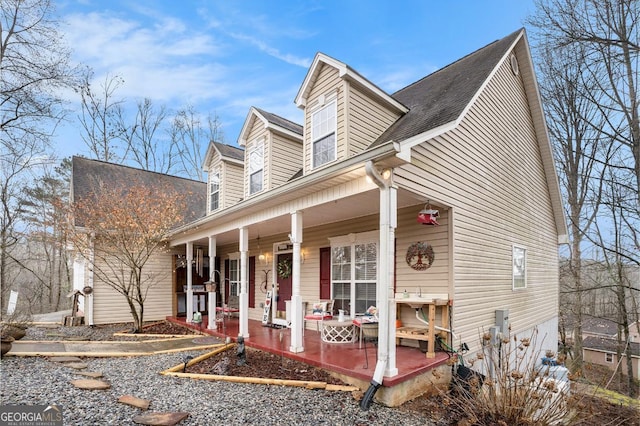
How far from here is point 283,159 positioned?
8.71m

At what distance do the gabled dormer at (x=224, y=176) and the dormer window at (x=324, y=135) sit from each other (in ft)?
12.6

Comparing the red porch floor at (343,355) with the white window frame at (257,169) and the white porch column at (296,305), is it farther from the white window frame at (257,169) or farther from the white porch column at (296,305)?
the white window frame at (257,169)

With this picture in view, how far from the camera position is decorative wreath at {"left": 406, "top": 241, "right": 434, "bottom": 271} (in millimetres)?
6197

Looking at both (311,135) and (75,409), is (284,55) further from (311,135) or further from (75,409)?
(75,409)

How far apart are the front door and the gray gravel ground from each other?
432cm

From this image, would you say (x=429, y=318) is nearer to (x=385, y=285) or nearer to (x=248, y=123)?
(x=385, y=285)

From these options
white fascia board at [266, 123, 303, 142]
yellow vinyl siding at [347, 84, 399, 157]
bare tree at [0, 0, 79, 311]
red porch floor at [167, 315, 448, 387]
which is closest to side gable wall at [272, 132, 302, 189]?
white fascia board at [266, 123, 303, 142]

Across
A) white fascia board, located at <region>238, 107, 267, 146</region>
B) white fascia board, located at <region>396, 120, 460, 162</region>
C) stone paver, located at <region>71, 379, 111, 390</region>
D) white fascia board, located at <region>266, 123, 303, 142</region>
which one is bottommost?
stone paver, located at <region>71, 379, 111, 390</region>

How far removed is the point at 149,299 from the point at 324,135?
8.41 m

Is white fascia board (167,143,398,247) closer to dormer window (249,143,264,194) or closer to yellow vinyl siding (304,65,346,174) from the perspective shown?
yellow vinyl siding (304,65,346,174)

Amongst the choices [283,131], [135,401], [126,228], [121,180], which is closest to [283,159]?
[283,131]

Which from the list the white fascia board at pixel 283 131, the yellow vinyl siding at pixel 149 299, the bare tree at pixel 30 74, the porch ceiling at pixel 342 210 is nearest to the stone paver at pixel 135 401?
the porch ceiling at pixel 342 210

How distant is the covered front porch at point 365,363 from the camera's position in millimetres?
4441

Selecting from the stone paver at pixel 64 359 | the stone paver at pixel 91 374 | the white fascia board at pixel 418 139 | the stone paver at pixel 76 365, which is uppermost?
the white fascia board at pixel 418 139
